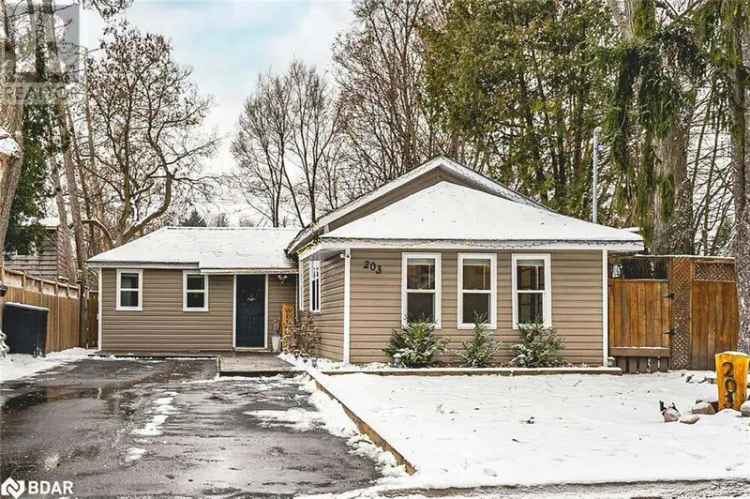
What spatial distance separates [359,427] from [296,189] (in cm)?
3148

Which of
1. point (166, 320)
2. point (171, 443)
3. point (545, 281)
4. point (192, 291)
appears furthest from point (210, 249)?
point (171, 443)

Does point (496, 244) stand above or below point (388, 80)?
below

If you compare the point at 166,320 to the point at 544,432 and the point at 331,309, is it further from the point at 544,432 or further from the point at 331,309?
the point at 544,432

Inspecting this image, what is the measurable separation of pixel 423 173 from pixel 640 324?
6049 mm

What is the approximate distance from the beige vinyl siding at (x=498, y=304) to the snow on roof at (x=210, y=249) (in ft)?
28.1

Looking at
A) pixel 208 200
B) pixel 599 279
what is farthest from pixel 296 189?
pixel 599 279

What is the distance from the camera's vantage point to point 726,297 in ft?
57.3

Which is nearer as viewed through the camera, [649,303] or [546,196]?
[649,303]

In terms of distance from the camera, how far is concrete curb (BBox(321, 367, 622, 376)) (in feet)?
53.3

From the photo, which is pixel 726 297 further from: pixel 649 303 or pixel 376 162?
pixel 376 162

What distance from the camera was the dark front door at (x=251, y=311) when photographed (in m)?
26.2

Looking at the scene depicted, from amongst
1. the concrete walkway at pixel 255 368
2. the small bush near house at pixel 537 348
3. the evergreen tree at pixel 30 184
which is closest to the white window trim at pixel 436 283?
the small bush near house at pixel 537 348

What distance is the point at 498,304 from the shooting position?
57.6 ft

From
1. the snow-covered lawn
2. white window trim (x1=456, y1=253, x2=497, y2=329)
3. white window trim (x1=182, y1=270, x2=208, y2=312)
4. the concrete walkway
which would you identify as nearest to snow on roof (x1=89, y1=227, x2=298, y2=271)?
white window trim (x1=182, y1=270, x2=208, y2=312)
